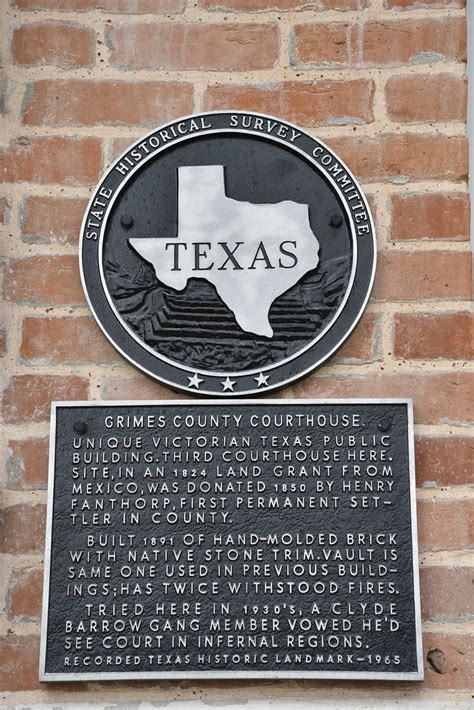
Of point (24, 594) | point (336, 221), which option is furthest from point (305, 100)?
point (24, 594)

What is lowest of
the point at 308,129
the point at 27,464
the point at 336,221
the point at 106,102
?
the point at 27,464

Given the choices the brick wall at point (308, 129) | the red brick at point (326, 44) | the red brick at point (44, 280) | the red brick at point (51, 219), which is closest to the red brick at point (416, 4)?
the brick wall at point (308, 129)

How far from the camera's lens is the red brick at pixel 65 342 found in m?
3.66

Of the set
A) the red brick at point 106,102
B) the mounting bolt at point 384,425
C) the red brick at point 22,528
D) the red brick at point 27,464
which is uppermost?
the red brick at point 106,102

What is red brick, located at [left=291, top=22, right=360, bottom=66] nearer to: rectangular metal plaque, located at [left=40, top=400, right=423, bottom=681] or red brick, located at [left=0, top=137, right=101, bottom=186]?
red brick, located at [left=0, top=137, right=101, bottom=186]

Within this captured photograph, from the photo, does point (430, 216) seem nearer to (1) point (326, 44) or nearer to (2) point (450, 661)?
(1) point (326, 44)

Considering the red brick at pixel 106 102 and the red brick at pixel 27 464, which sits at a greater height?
the red brick at pixel 106 102

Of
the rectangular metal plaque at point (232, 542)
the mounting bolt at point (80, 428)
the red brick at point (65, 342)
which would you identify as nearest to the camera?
the rectangular metal plaque at point (232, 542)

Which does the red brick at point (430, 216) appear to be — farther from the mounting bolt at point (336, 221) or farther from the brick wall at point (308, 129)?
the mounting bolt at point (336, 221)

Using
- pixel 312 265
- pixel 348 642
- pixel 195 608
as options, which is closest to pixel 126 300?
pixel 312 265

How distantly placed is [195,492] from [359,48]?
5.42 feet

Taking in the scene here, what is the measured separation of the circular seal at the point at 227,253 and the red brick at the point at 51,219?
7cm

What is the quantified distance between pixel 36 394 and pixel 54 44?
4.13 feet

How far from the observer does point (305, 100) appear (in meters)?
3.84
